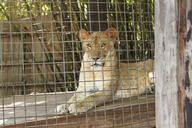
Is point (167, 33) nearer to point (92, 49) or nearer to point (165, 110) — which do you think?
point (165, 110)

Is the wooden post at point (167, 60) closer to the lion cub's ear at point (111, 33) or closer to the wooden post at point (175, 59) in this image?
the wooden post at point (175, 59)

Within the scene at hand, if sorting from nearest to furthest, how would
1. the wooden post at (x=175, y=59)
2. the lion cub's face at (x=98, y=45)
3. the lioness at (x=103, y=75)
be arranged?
1. the wooden post at (x=175, y=59)
2. the lioness at (x=103, y=75)
3. the lion cub's face at (x=98, y=45)

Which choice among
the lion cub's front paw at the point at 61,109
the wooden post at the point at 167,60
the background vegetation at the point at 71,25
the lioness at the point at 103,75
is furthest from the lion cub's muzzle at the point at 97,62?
the wooden post at the point at 167,60

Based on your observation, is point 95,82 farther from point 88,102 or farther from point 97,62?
point 88,102

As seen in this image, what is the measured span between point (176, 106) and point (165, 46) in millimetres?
305

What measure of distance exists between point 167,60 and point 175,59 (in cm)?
4

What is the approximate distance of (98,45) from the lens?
152 inches

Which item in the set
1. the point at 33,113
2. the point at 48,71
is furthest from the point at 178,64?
the point at 48,71

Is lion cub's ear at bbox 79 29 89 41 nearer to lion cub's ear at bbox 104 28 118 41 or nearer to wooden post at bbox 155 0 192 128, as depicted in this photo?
lion cub's ear at bbox 104 28 118 41

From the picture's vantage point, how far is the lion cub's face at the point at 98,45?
380 cm

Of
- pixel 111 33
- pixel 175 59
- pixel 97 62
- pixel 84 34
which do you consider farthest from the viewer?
pixel 84 34

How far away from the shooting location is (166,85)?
213 cm

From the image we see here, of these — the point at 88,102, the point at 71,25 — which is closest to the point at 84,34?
the point at 88,102

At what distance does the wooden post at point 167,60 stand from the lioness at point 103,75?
1393 millimetres
